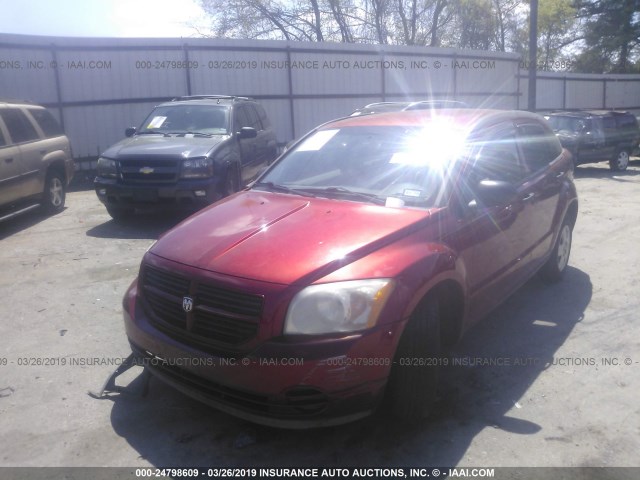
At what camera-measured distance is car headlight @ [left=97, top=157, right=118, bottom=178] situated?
8039 mm

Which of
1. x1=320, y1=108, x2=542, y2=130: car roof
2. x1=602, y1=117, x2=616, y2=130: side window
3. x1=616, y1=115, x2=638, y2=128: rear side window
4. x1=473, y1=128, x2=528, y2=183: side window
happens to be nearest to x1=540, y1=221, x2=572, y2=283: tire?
x1=473, y1=128, x2=528, y2=183: side window

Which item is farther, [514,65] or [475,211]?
[514,65]

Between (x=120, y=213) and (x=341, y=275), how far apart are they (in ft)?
20.6

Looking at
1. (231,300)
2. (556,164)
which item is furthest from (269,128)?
(231,300)

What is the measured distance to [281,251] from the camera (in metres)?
3.21

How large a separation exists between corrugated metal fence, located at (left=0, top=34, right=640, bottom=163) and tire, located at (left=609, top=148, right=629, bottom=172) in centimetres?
573

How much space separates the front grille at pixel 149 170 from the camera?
7895mm

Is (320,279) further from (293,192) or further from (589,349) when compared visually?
(589,349)

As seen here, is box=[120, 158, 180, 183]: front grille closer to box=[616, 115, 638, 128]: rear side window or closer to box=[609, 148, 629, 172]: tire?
box=[609, 148, 629, 172]: tire

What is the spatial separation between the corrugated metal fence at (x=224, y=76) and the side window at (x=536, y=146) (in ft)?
33.4

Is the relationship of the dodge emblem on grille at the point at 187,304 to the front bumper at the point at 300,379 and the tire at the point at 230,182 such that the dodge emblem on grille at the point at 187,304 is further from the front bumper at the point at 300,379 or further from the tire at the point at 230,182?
the tire at the point at 230,182

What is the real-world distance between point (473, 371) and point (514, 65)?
65.3ft

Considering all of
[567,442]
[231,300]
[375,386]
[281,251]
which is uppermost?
[281,251]

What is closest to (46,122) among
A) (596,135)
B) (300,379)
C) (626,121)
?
(300,379)
